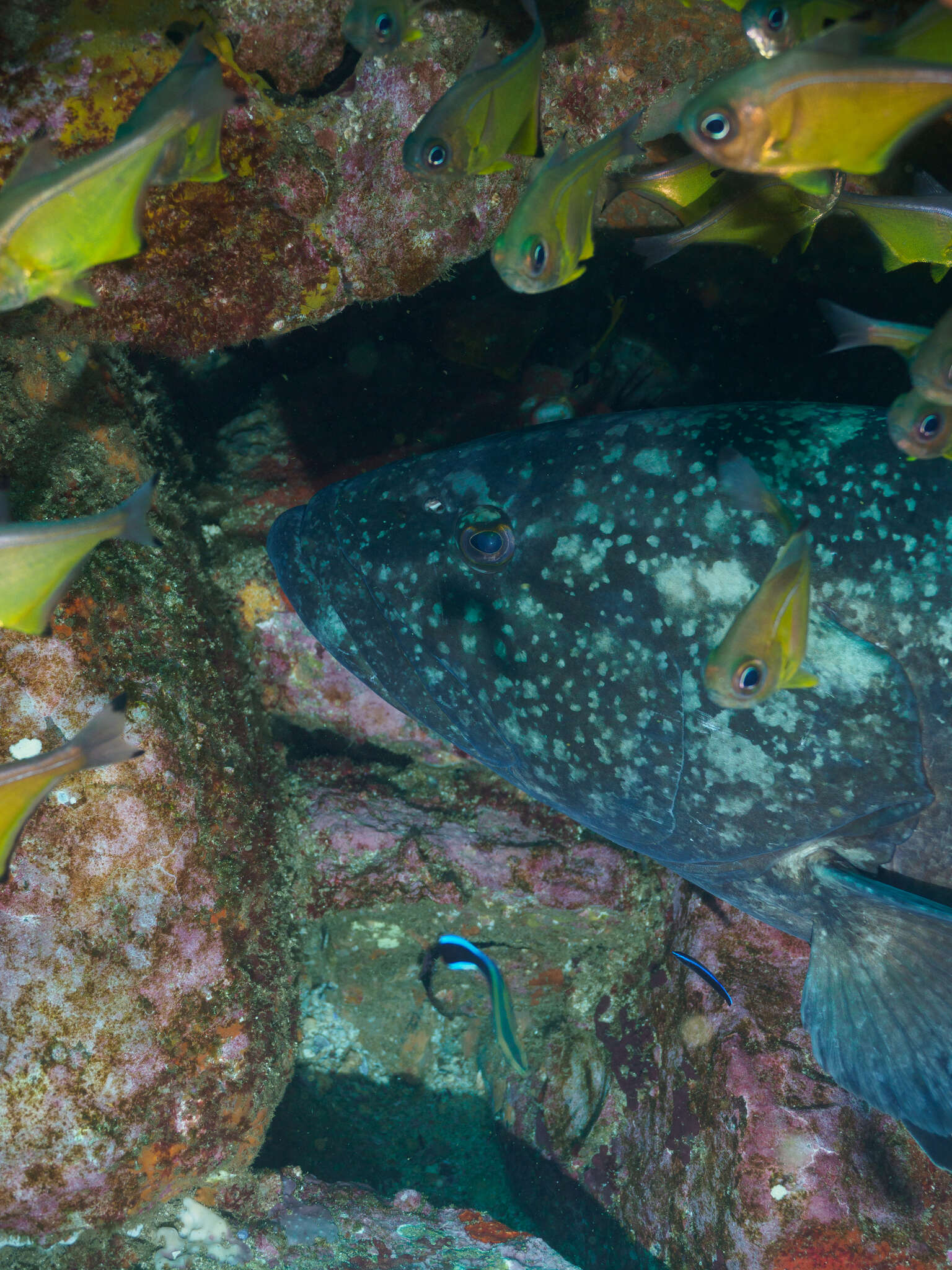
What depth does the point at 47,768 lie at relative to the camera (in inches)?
87.0

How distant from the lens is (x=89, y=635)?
3.00 m

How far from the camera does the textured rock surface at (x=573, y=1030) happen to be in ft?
10.2

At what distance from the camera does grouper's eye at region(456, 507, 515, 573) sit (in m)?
2.90

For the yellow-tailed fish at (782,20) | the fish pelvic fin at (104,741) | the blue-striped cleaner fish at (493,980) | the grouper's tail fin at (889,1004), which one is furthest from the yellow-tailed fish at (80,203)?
the blue-striped cleaner fish at (493,980)

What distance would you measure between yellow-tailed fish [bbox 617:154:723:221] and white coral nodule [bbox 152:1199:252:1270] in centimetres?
504

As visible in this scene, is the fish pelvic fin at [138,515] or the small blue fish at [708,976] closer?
the fish pelvic fin at [138,515]

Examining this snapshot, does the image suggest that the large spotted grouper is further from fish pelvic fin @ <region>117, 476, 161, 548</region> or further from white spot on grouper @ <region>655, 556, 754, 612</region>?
fish pelvic fin @ <region>117, 476, 161, 548</region>

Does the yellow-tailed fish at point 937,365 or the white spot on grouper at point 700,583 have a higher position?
the yellow-tailed fish at point 937,365

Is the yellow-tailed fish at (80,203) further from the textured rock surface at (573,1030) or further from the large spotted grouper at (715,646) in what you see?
the textured rock surface at (573,1030)

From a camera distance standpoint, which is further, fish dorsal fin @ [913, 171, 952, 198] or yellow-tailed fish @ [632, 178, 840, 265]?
yellow-tailed fish @ [632, 178, 840, 265]

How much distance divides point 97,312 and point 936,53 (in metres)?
3.34

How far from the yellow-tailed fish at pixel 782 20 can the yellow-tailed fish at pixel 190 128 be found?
1544mm

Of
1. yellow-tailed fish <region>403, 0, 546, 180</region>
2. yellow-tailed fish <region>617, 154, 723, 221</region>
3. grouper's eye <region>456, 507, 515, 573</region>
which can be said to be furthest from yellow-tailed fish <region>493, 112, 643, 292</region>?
grouper's eye <region>456, 507, 515, 573</region>

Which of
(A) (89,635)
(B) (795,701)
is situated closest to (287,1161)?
(A) (89,635)
